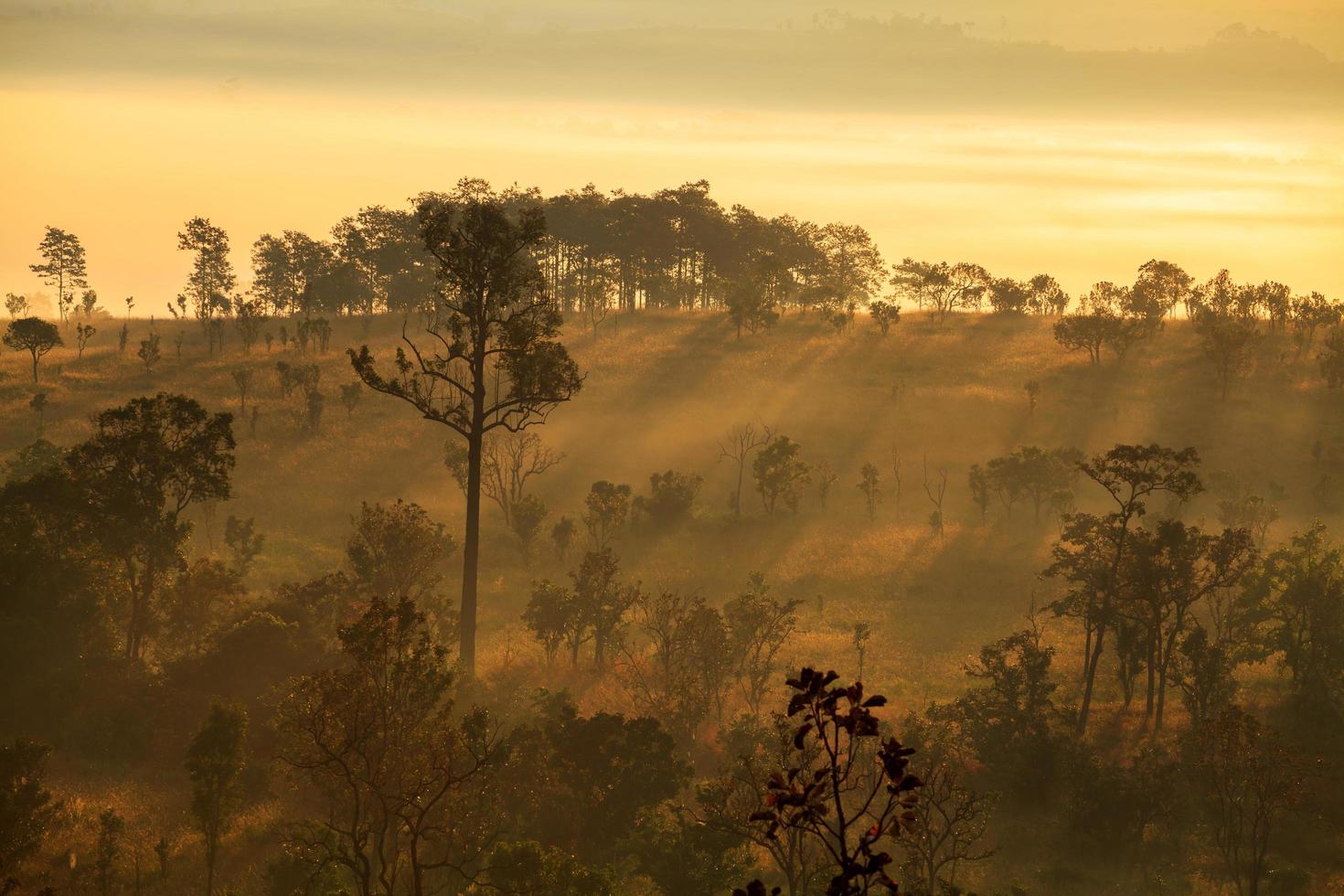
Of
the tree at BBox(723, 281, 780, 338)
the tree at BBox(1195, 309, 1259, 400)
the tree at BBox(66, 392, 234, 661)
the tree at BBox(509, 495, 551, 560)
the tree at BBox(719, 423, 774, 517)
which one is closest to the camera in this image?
the tree at BBox(66, 392, 234, 661)

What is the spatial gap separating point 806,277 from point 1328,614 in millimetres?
112393

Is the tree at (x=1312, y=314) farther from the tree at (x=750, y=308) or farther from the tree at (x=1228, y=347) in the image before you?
the tree at (x=750, y=308)

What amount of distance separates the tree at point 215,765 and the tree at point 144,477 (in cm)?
1467

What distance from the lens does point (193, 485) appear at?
4250 cm

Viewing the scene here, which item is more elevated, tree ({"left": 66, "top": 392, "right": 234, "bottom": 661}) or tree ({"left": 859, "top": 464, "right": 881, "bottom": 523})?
tree ({"left": 66, "top": 392, "right": 234, "bottom": 661})

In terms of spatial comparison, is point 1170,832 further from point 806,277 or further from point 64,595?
point 806,277

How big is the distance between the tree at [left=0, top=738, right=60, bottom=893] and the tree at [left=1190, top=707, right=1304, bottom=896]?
1298 inches

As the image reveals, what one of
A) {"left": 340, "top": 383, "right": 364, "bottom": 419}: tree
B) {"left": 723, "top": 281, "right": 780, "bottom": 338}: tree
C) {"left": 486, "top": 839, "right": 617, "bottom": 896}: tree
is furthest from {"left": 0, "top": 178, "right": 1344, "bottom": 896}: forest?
{"left": 723, "top": 281, "right": 780, "bottom": 338}: tree

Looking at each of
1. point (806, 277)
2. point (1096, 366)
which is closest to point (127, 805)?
point (1096, 366)

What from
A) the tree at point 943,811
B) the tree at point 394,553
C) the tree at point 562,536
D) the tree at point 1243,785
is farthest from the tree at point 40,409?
the tree at point 1243,785

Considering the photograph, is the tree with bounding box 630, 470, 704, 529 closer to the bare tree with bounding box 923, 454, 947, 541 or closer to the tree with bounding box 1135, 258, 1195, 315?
the bare tree with bounding box 923, 454, 947, 541

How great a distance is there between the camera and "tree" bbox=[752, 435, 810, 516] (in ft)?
265

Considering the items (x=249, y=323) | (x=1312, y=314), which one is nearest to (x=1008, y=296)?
(x=1312, y=314)

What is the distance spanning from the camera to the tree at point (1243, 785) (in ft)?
109
